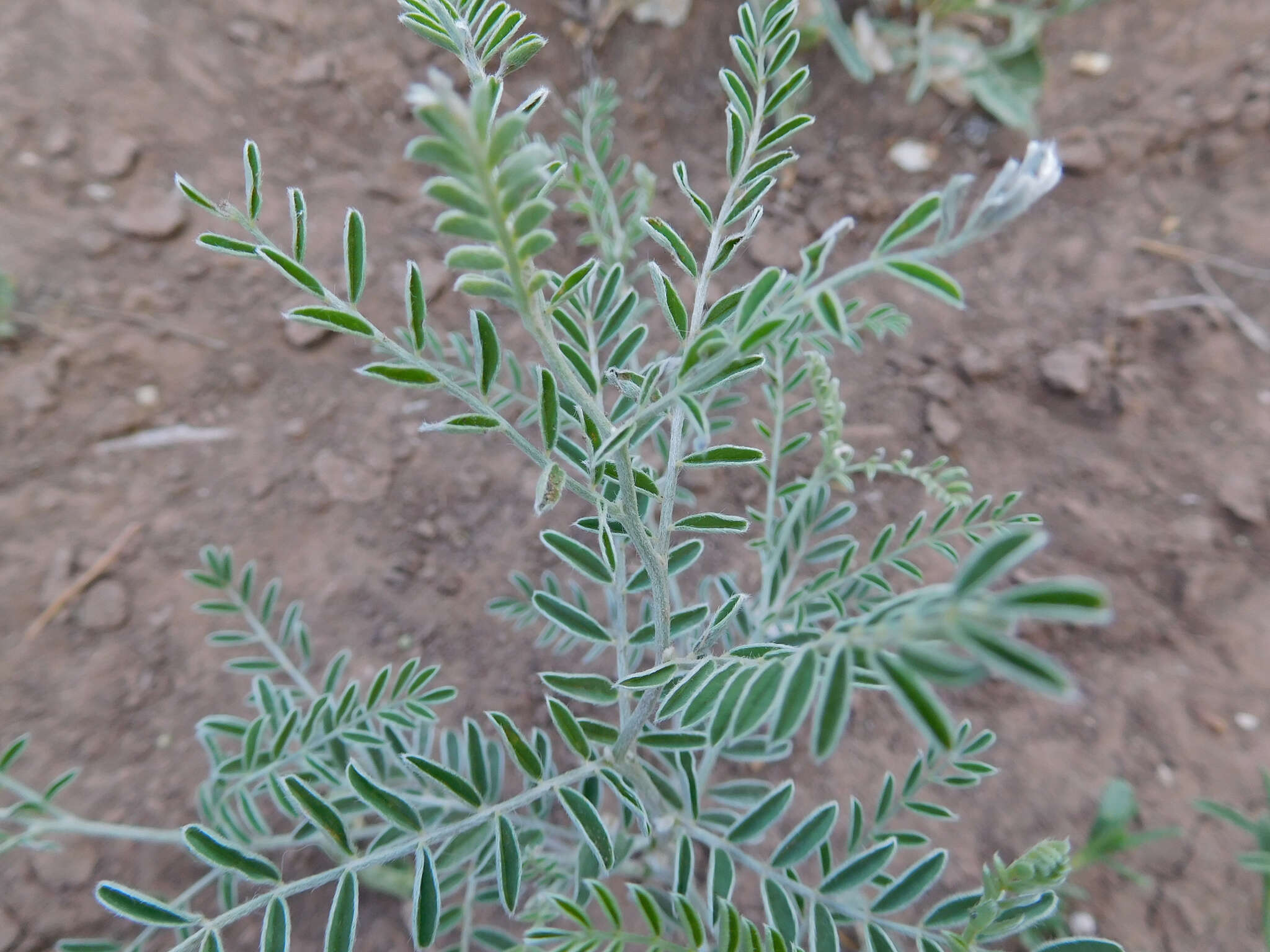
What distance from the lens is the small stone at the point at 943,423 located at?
2.19 m

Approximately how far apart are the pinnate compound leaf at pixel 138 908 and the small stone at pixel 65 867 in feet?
3.36

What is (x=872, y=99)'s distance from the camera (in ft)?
9.46

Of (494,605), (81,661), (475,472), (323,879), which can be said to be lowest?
(81,661)

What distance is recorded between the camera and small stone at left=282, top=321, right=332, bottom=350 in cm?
226

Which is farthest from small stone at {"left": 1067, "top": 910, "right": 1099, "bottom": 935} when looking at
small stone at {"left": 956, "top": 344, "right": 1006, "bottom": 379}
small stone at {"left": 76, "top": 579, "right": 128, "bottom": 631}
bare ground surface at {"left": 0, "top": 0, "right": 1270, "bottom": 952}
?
small stone at {"left": 76, "top": 579, "right": 128, "bottom": 631}

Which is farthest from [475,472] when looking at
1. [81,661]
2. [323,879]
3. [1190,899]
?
[1190,899]

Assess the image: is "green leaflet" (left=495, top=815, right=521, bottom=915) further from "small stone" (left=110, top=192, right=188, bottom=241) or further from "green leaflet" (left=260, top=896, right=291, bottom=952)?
"small stone" (left=110, top=192, right=188, bottom=241)

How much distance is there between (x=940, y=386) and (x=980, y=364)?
5.9 inches

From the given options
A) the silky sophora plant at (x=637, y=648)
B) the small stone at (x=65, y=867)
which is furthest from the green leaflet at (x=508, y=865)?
the small stone at (x=65, y=867)

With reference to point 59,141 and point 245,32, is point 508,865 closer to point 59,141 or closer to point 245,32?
point 59,141

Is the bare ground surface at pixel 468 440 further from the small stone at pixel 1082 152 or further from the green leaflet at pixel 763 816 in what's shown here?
the green leaflet at pixel 763 816

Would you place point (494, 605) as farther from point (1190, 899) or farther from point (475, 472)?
point (1190, 899)

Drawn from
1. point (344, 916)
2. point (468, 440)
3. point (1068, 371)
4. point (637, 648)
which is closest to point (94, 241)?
point (468, 440)

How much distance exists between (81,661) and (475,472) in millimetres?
1069
